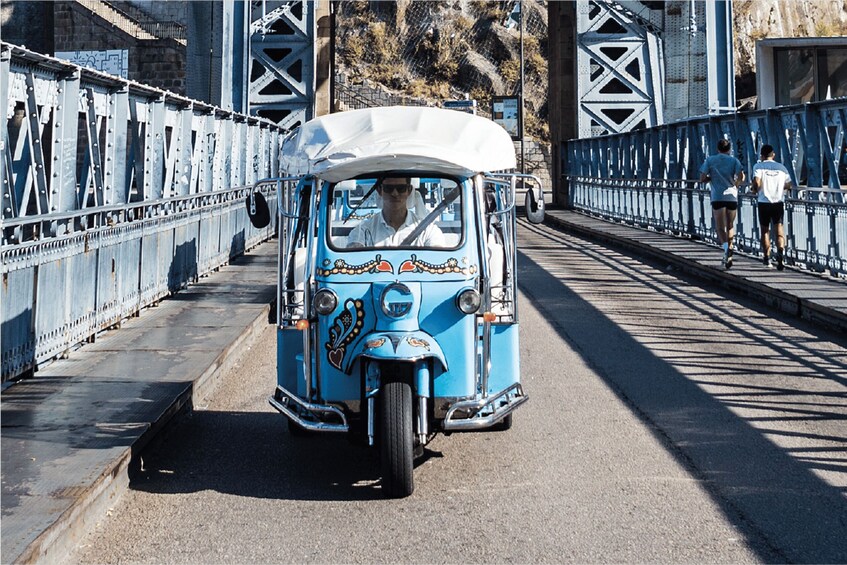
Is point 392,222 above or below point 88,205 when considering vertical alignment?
below

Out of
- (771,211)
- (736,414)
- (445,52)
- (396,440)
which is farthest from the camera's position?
(445,52)

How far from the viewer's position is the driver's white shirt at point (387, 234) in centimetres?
782

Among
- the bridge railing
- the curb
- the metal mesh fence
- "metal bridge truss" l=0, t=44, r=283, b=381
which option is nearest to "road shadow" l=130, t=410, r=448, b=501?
the curb

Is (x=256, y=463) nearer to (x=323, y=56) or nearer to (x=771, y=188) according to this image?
(x=771, y=188)

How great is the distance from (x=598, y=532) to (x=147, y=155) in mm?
10737

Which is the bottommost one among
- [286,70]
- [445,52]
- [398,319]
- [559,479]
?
[559,479]

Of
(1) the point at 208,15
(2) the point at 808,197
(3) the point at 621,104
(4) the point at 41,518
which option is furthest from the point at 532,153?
(4) the point at 41,518

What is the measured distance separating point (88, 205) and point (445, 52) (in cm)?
6833

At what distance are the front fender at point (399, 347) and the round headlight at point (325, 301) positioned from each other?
295mm

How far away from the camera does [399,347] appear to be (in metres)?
7.10

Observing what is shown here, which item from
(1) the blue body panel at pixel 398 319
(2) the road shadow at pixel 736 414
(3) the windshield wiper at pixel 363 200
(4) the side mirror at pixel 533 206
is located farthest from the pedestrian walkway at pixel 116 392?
(4) the side mirror at pixel 533 206

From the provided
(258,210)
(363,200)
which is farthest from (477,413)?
(258,210)

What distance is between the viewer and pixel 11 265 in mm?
9203

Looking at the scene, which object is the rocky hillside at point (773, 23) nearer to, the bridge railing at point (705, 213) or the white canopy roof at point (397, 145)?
A: the bridge railing at point (705, 213)
